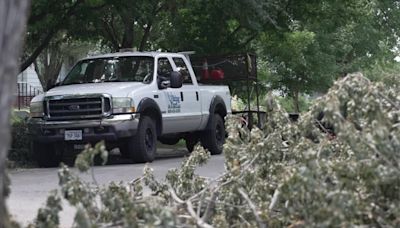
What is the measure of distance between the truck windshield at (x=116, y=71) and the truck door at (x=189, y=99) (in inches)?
32.0

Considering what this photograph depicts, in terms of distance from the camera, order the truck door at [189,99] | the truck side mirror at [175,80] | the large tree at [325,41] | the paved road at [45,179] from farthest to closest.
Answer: the large tree at [325,41] → the truck door at [189,99] → the truck side mirror at [175,80] → the paved road at [45,179]

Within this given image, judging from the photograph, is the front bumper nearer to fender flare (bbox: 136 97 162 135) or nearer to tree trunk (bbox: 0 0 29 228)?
fender flare (bbox: 136 97 162 135)

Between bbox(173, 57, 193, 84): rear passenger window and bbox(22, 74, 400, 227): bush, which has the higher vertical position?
bbox(173, 57, 193, 84): rear passenger window

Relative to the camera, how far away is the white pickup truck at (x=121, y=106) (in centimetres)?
1184

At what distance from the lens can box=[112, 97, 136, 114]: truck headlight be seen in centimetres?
1181

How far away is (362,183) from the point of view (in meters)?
4.49

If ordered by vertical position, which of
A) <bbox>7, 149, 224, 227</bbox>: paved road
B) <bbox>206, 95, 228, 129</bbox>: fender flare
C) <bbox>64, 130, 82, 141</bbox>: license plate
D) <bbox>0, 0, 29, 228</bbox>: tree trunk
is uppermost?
<bbox>0, 0, 29, 228</bbox>: tree trunk

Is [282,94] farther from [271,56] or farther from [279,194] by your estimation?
[279,194]

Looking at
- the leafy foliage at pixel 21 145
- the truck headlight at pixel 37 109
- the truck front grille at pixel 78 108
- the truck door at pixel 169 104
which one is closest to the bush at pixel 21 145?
the leafy foliage at pixel 21 145

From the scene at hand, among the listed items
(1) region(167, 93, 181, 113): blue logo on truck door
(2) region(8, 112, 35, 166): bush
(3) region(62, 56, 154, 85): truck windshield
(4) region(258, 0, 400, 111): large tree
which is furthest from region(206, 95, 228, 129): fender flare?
(4) region(258, 0, 400, 111): large tree

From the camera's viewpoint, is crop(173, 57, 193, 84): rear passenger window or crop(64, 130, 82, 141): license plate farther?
crop(173, 57, 193, 84): rear passenger window

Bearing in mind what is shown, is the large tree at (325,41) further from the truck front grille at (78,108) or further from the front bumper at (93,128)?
the truck front grille at (78,108)

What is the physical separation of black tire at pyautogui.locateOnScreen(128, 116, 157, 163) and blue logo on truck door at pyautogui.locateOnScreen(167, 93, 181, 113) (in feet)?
2.16

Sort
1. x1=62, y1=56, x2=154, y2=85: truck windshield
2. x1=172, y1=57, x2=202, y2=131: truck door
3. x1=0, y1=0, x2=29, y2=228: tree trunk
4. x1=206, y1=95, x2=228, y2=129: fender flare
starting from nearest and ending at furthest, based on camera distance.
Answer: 1. x1=0, y1=0, x2=29, y2=228: tree trunk
2. x1=62, y1=56, x2=154, y2=85: truck windshield
3. x1=172, y1=57, x2=202, y2=131: truck door
4. x1=206, y1=95, x2=228, y2=129: fender flare
